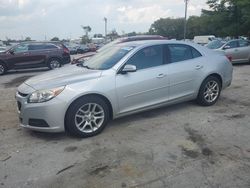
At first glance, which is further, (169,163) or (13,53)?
(13,53)

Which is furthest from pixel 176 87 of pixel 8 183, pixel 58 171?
pixel 8 183

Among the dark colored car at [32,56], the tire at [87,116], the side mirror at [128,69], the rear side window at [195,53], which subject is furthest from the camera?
the dark colored car at [32,56]

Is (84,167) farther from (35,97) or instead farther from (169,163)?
(35,97)

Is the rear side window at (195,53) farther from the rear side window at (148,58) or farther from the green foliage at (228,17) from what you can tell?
the green foliage at (228,17)

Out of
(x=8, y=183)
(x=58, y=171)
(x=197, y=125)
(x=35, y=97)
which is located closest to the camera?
(x=8, y=183)

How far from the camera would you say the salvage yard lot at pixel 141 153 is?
12.6 ft

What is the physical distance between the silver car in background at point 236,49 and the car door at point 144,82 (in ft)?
32.9

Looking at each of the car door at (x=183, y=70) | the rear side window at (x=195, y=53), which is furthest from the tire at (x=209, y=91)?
the rear side window at (x=195, y=53)

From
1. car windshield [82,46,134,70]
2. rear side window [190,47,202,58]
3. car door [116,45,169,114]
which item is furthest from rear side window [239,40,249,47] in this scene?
car windshield [82,46,134,70]

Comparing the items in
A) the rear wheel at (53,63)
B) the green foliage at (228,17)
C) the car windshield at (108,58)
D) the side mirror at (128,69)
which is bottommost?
the rear wheel at (53,63)

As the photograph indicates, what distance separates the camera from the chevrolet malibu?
5.05 metres

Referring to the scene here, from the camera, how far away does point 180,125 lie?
575cm

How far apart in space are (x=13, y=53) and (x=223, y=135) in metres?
13.9

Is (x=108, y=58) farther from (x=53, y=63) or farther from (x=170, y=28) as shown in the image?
(x=170, y=28)
